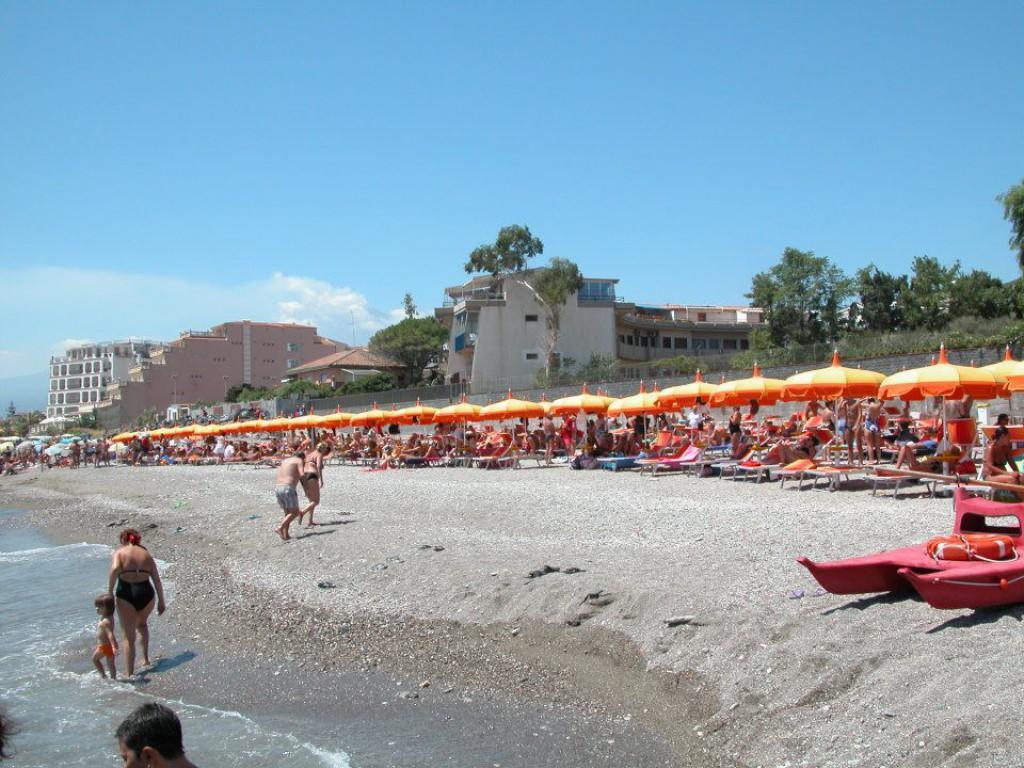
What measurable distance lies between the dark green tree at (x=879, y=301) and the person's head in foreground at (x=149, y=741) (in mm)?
51159

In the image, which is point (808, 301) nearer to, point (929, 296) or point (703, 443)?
point (929, 296)

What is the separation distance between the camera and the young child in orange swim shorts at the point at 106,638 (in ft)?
28.5

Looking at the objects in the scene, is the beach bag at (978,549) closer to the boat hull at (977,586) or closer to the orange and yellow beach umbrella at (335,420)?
the boat hull at (977,586)

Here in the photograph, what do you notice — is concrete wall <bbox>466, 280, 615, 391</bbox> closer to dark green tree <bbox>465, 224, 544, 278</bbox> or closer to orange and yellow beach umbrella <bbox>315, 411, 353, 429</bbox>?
dark green tree <bbox>465, 224, 544, 278</bbox>

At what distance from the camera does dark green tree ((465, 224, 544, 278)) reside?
184ft

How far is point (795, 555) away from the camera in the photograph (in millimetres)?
8828

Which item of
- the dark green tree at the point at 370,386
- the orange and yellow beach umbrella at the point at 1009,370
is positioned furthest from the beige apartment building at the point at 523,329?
the orange and yellow beach umbrella at the point at 1009,370

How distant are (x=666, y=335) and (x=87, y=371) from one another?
116 meters

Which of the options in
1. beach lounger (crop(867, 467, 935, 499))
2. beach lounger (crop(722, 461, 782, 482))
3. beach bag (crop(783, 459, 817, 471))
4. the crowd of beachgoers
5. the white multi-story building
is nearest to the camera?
beach lounger (crop(867, 467, 935, 499))

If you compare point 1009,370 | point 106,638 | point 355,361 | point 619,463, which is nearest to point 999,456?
point 1009,370

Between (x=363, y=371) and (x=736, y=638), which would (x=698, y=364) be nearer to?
(x=736, y=638)

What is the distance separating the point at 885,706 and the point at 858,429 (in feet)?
37.9

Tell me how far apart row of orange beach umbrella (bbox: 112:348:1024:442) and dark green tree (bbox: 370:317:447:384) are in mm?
37199

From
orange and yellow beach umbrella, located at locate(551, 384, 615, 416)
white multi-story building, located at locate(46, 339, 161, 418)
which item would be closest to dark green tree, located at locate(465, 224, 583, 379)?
orange and yellow beach umbrella, located at locate(551, 384, 615, 416)
